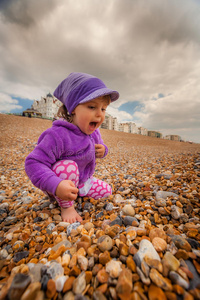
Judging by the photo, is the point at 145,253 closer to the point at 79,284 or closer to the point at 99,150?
the point at 79,284

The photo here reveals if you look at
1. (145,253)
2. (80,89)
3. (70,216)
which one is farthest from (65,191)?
(80,89)

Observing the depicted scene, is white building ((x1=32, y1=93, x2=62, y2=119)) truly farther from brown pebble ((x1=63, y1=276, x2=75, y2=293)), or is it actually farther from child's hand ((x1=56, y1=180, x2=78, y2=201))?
brown pebble ((x1=63, y1=276, x2=75, y2=293))

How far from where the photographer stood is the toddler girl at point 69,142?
1.21m

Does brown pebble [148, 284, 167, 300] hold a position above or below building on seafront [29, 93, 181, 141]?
below

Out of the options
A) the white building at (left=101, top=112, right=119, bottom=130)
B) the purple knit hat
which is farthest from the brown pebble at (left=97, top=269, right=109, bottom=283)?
the white building at (left=101, top=112, right=119, bottom=130)

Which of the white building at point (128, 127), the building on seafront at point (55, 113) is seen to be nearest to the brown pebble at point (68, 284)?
the building on seafront at point (55, 113)

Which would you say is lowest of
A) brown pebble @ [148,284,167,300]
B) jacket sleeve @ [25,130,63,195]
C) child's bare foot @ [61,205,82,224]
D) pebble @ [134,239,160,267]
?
child's bare foot @ [61,205,82,224]

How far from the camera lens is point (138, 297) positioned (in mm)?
555

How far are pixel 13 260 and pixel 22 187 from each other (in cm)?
204

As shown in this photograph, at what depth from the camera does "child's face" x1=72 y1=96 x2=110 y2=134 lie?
1.39 metres

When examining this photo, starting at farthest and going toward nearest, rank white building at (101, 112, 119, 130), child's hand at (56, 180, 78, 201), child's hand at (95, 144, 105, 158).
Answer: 1. white building at (101, 112, 119, 130)
2. child's hand at (95, 144, 105, 158)
3. child's hand at (56, 180, 78, 201)

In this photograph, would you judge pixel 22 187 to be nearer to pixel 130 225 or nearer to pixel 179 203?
pixel 130 225

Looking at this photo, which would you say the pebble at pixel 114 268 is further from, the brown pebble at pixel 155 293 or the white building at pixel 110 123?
the white building at pixel 110 123

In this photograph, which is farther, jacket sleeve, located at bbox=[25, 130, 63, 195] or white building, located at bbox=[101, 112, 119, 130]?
white building, located at bbox=[101, 112, 119, 130]
